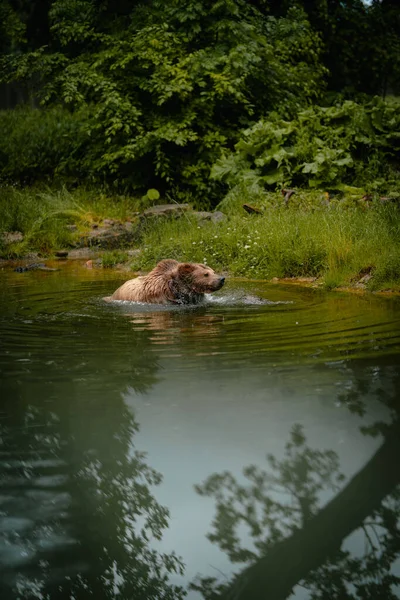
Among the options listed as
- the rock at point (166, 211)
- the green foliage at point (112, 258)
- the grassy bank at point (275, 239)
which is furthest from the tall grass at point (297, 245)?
the rock at point (166, 211)

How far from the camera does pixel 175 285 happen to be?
9344mm

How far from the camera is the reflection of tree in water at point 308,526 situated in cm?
279

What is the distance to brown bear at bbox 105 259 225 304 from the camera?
930 cm

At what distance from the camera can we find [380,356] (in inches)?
224

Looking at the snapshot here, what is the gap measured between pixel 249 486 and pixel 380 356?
100 inches

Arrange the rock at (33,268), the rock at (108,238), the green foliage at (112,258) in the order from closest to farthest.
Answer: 1. the rock at (33,268)
2. the green foliage at (112,258)
3. the rock at (108,238)

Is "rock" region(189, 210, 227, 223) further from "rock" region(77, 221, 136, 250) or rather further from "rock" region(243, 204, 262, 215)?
"rock" region(77, 221, 136, 250)

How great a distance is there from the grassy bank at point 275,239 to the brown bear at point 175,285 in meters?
1.92

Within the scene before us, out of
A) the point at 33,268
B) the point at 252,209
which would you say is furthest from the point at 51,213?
the point at 252,209

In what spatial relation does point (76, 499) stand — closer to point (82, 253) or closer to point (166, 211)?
point (82, 253)

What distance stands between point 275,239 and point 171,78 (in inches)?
353

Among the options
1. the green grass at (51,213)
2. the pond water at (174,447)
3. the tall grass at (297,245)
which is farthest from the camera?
the green grass at (51,213)

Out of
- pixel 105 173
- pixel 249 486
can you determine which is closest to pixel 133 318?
pixel 249 486

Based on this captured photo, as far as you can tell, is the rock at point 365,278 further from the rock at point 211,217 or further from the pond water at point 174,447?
the rock at point 211,217
